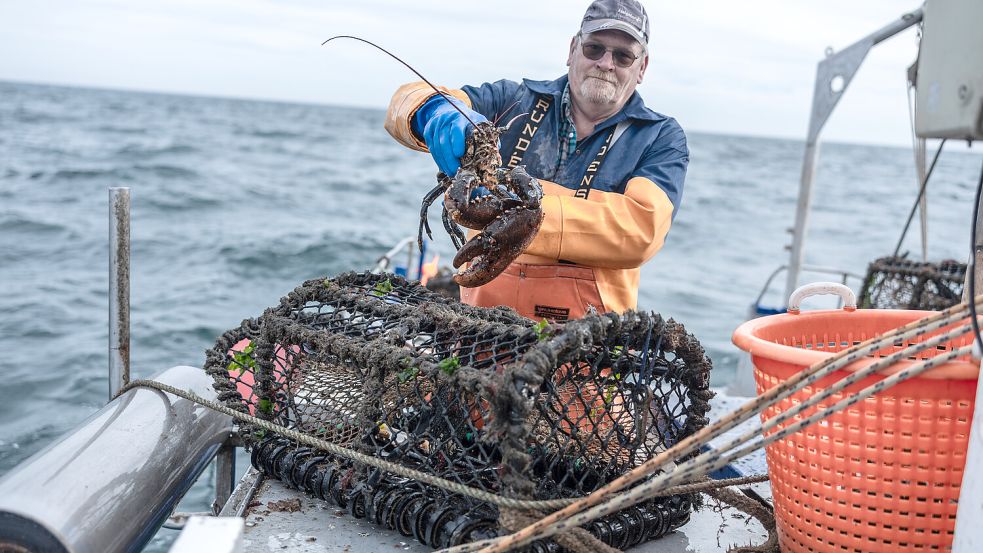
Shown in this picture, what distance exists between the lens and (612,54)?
3465mm

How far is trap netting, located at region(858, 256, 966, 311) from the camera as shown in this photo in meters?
5.27

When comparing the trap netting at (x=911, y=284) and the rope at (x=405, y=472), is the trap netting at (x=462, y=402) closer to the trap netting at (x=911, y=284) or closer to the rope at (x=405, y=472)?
the rope at (x=405, y=472)

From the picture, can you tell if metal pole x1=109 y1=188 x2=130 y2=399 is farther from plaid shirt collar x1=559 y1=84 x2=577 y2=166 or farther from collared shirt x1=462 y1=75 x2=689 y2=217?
plaid shirt collar x1=559 y1=84 x2=577 y2=166

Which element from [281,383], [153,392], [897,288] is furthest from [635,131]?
[897,288]

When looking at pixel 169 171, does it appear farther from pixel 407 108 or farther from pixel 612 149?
pixel 612 149

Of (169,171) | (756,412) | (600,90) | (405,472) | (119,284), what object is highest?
(600,90)

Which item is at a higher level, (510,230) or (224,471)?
(510,230)

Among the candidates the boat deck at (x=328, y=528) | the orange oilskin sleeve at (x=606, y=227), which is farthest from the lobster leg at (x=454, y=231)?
the boat deck at (x=328, y=528)

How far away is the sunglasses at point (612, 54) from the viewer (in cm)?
346

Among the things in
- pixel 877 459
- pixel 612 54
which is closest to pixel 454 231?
pixel 612 54

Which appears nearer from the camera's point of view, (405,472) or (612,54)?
(405,472)

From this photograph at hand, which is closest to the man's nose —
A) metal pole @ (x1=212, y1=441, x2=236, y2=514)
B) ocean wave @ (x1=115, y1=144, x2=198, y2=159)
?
metal pole @ (x1=212, y1=441, x2=236, y2=514)

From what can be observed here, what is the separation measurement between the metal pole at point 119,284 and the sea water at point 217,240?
7.76 ft

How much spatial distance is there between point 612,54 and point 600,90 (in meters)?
0.17
